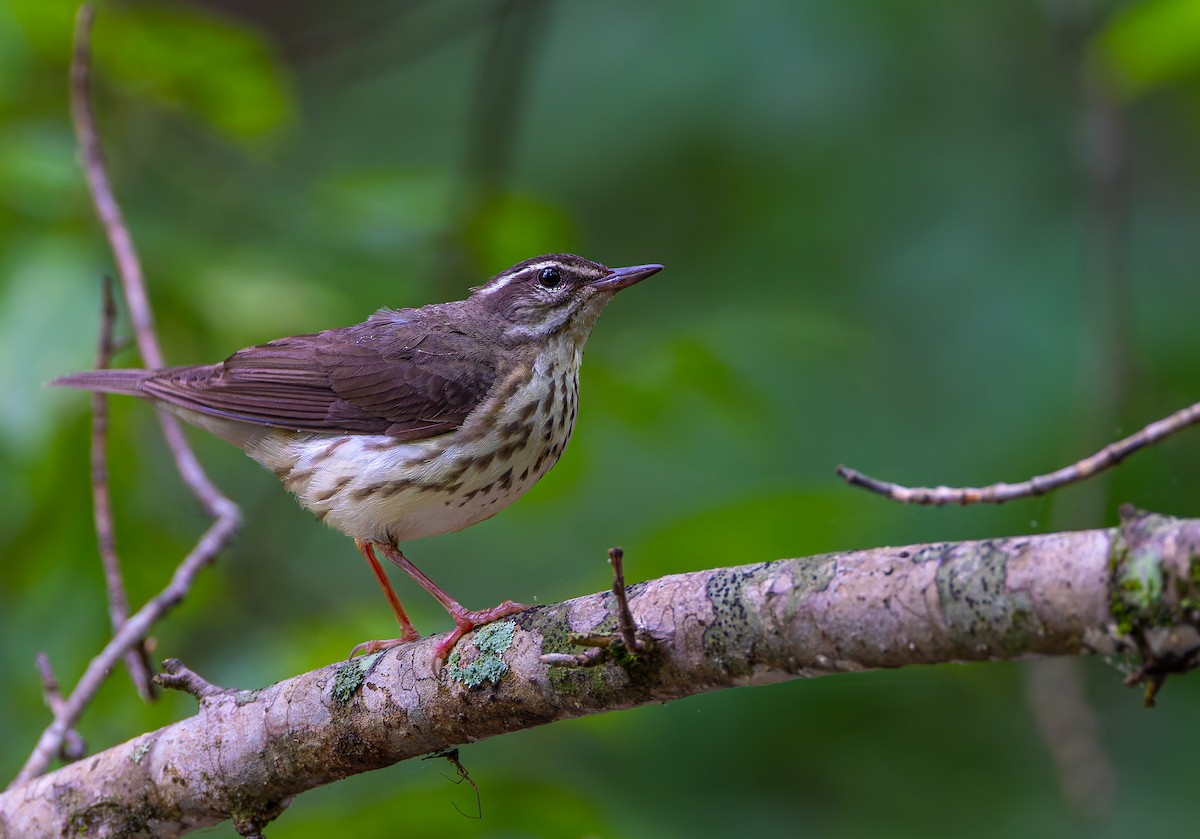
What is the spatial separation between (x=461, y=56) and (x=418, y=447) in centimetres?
651

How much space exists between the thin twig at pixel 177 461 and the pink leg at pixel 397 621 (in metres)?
0.53

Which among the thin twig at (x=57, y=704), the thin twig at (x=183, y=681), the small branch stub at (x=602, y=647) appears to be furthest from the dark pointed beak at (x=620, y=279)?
the thin twig at (x=57, y=704)

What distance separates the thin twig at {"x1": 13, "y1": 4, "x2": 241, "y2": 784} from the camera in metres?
3.95

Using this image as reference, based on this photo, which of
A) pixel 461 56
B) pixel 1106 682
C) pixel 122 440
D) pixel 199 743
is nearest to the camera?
pixel 199 743

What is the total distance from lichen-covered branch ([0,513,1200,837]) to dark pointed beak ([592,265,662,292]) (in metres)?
1.94

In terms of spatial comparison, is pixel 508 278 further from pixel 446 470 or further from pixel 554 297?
pixel 446 470

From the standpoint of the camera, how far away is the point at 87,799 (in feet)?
12.3

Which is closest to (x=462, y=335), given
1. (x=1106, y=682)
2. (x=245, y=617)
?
(x=245, y=617)

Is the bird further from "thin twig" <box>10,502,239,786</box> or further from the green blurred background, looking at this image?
"thin twig" <box>10,502,239,786</box>

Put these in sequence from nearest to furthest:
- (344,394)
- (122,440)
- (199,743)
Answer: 1. (199,743)
2. (344,394)
3. (122,440)

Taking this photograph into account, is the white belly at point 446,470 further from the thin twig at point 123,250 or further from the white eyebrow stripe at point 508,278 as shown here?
the white eyebrow stripe at point 508,278

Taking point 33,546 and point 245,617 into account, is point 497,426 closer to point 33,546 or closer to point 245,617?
point 33,546

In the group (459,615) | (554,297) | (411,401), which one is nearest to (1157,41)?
(554,297)

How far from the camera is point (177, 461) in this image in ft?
16.4
